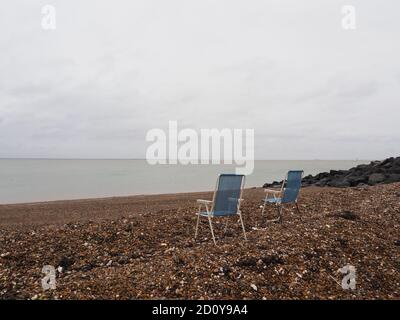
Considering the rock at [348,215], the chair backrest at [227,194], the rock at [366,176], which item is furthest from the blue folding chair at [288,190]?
the rock at [366,176]

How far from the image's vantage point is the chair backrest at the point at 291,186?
8.23m

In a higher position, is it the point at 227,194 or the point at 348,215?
the point at 227,194

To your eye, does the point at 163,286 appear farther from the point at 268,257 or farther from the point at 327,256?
the point at 327,256

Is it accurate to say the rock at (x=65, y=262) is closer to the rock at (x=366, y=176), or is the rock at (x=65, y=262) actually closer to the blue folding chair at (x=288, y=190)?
the blue folding chair at (x=288, y=190)

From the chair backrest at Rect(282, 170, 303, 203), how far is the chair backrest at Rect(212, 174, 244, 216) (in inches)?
74.4

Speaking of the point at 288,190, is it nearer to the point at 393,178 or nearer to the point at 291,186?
the point at 291,186

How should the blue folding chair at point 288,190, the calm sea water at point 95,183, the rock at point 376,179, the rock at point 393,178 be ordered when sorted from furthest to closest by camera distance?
the calm sea water at point 95,183 < the rock at point 376,179 < the rock at point 393,178 < the blue folding chair at point 288,190

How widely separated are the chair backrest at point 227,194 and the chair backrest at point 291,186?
1889 millimetres

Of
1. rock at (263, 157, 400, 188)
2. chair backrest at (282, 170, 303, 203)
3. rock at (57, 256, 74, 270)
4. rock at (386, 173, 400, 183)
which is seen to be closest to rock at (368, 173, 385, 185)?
rock at (263, 157, 400, 188)

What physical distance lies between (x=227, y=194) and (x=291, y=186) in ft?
7.85

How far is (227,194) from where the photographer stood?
6543mm

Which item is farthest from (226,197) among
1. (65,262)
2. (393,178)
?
(393,178)

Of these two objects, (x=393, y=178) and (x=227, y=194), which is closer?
(x=227, y=194)
